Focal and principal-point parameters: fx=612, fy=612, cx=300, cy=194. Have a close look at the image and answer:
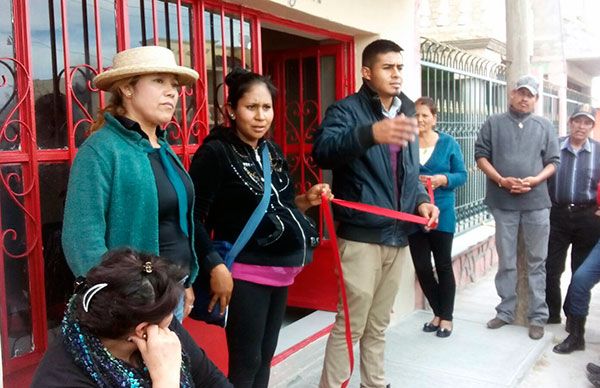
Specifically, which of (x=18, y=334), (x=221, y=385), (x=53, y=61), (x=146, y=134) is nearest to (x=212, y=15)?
(x=53, y=61)

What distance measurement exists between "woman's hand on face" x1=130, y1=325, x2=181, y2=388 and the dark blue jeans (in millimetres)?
3597

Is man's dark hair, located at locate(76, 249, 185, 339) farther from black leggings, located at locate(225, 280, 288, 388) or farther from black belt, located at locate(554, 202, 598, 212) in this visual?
black belt, located at locate(554, 202, 598, 212)

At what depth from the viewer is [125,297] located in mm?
1386

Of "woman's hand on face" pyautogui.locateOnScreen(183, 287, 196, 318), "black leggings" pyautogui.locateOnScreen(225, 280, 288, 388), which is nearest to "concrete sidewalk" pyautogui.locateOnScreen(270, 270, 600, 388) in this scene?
"black leggings" pyautogui.locateOnScreen(225, 280, 288, 388)

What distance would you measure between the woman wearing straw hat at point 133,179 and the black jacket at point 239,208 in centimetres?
20

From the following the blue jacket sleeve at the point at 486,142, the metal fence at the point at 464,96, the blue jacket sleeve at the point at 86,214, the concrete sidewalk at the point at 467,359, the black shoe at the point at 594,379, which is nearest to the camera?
the blue jacket sleeve at the point at 86,214

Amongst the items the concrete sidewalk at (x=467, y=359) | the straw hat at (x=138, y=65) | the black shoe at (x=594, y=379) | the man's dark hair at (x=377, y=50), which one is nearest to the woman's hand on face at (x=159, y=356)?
the straw hat at (x=138, y=65)

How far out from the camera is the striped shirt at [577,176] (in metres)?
4.79

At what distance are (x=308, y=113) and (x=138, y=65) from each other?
2845 mm

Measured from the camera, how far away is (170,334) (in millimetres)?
1531

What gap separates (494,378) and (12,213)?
2975 millimetres

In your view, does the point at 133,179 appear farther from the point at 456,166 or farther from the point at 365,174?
the point at 456,166

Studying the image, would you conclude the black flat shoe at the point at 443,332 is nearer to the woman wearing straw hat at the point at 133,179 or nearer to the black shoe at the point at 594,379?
the black shoe at the point at 594,379

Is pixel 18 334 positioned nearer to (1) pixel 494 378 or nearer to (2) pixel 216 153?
(2) pixel 216 153
